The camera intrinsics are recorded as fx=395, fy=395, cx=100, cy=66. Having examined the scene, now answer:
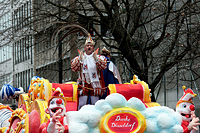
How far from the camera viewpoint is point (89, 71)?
6.89 metres

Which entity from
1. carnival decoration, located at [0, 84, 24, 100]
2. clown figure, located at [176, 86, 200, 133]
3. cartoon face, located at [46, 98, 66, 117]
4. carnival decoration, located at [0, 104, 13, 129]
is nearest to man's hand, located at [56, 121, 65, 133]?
cartoon face, located at [46, 98, 66, 117]

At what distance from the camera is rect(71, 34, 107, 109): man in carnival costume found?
6895mm

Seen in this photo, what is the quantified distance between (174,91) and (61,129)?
44.3 feet

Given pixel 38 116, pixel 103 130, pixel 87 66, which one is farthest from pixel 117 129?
pixel 87 66

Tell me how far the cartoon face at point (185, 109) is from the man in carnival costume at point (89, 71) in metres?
1.68

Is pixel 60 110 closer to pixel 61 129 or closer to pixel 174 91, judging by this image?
pixel 61 129

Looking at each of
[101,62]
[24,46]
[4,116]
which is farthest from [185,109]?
[24,46]

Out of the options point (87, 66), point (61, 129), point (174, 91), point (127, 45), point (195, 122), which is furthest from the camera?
point (174, 91)

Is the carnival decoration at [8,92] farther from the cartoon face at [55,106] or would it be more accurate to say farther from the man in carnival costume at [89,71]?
the cartoon face at [55,106]

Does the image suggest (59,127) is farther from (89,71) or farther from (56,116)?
(89,71)

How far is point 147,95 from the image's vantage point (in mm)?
6949

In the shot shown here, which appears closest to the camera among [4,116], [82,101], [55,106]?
[55,106]

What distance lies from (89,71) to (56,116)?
197 cm

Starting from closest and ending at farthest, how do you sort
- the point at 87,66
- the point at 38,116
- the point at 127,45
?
the point at 38,116 → the point at 87,66 → the point at 127,45
